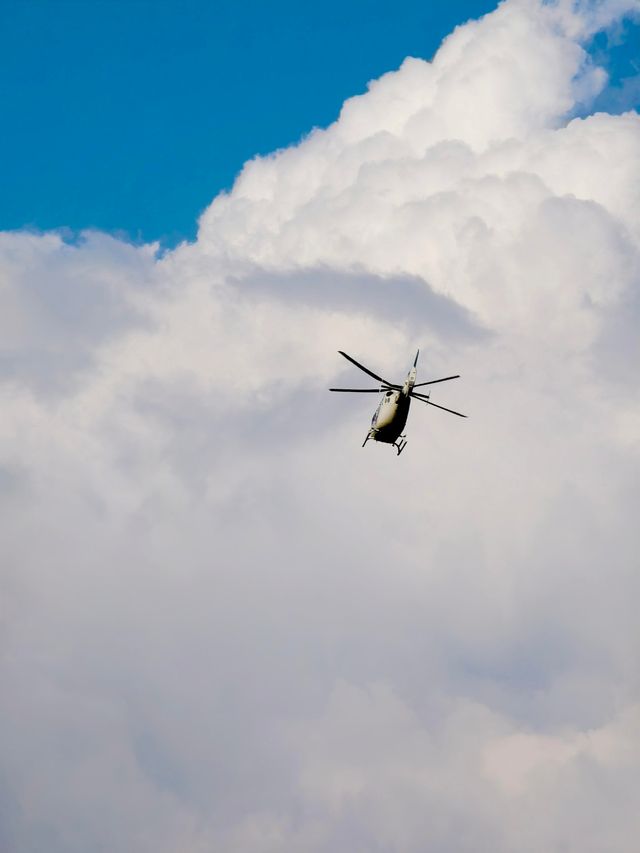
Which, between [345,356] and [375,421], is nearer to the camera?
[345,356]

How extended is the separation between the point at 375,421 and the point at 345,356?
1945 centimetres

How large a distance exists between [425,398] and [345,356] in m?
14.7

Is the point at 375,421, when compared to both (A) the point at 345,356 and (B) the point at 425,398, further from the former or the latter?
(A) the point at 345,356

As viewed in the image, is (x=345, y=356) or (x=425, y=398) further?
(x=425, y=398)

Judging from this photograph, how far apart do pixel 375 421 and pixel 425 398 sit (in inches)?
356

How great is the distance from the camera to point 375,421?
13275 cm

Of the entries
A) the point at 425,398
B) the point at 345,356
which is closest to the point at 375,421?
the point at 425,398

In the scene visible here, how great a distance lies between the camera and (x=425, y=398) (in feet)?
413

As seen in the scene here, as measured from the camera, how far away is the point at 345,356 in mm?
114812
